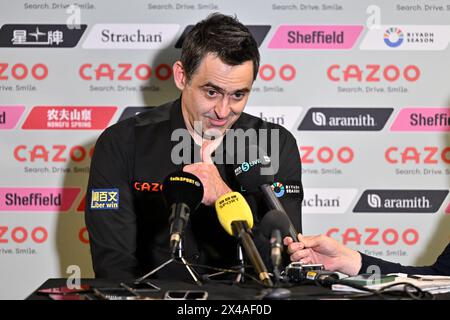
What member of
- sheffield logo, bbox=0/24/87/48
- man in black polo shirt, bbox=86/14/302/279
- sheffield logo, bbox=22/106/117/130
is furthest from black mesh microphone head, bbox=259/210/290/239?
sheffield logo, bbox=0/24/87/48

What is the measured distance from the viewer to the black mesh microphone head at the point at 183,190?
5.23 ft

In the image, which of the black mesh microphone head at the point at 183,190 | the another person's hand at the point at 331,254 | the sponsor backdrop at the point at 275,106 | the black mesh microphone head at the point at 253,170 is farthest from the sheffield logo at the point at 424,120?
the black mesh microphone head at the point at 183,190

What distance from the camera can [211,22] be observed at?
7.74 ft

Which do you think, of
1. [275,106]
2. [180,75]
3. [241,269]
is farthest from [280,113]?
[241,269]

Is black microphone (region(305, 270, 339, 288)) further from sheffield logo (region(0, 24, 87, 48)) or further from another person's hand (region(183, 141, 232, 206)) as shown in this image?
sheffield logo (region(0, 24, 87, 48))

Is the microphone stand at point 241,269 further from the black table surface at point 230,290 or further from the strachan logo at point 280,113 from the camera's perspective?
the strachan logo at point 280,113

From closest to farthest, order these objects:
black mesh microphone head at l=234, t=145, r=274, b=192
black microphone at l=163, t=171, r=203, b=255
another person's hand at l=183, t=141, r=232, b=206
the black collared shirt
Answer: black microphone at l=163, t=171, r=203, b=255
black mesh microphone head at l=234, t=145, r=274, b=192
another person's hand at l=183, t=141, r=232, b=206
the black collared shirt

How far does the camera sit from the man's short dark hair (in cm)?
230

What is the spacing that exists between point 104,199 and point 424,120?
65.9 inches

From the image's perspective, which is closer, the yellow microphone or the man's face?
the yellow microphone

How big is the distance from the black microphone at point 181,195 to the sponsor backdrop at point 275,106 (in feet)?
5.55

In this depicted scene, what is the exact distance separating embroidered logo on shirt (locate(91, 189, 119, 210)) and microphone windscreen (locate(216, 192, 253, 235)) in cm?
70

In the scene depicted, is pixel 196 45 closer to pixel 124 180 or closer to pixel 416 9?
pixel 124 180
